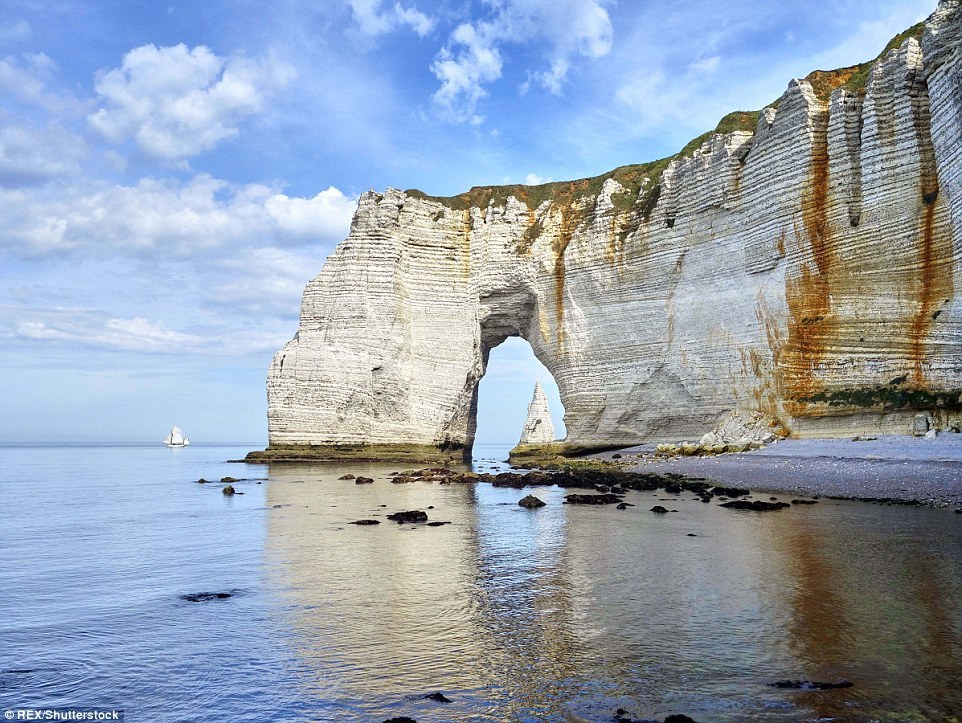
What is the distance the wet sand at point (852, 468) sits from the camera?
13.8 meters

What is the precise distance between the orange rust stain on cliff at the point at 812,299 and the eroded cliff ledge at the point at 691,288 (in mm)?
56

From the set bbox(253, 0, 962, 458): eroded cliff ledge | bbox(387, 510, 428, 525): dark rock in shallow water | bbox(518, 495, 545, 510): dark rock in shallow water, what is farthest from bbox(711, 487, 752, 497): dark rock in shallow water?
bbox(387, 510, 428, 525): dark rock in shallow water

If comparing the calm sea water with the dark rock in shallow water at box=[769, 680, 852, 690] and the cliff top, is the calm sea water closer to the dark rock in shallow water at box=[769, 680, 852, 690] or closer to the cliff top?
the dark rock in shallow water at box=[769, 680, 852, 690]

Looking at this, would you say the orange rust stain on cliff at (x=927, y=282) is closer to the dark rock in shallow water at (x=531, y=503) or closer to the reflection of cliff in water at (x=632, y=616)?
the reflection of cliff in water at (x=632, y=616)

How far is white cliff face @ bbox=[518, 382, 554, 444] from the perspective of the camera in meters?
51.6

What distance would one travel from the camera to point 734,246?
2730 centimetres

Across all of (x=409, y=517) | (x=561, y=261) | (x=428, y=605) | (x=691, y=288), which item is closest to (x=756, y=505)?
(x=409, y=517)

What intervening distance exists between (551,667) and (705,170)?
2795 centimetres

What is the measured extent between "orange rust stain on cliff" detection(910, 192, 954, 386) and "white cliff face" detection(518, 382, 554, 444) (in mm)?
33454

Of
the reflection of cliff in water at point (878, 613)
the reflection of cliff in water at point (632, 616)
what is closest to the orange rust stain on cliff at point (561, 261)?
the reflection of cliff in water at point (632, 616)

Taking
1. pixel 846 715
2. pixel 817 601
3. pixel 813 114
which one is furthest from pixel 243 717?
pixel 813 114

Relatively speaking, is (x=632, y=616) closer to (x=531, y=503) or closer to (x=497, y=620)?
(x=497, y=620)

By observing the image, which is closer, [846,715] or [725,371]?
[846,715]

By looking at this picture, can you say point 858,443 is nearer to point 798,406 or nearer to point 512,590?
point 798,406
